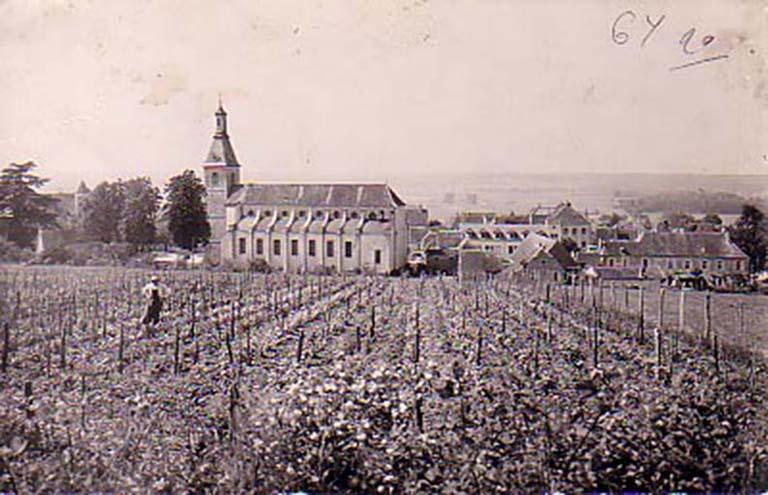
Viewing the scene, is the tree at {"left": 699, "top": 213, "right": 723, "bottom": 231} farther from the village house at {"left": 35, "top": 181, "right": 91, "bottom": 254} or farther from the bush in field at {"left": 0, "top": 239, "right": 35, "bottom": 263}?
the bush in field at {"left": 0, "top": 239, "right": 35, "bottom": 263}

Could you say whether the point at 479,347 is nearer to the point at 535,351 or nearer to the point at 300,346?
the point at 535,351

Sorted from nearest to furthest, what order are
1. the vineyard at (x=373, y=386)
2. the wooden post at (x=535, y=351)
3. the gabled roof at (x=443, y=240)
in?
the vineyard at (x=373, y=386) → the wooden post at (x=535, y=351) → the gabled roof at (x=443, y=240)

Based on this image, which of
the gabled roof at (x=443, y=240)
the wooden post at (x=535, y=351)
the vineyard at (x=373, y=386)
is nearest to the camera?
the vineyard at (x=373, y=386)

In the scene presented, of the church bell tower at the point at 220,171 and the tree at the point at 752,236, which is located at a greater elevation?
the church bell tower at the point at 220,171

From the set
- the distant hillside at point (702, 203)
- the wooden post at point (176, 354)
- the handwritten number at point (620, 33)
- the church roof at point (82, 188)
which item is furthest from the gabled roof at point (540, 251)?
the church roof at point (82, 188)

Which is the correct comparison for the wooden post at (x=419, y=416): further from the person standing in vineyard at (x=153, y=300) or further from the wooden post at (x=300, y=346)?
the person standing in vineyard at (x=153, y=300)

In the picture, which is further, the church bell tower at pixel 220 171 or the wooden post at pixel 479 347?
the church bell tower at pixel 220 171

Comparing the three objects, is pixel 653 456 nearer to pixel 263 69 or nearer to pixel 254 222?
pixel 254 222

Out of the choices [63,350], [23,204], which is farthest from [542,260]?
[23,204]
